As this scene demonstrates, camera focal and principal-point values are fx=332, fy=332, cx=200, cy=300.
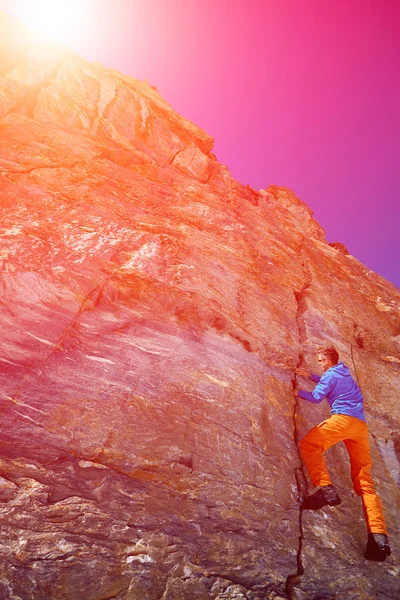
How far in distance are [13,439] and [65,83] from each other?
21.5 m

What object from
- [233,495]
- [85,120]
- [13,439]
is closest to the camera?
[13,439]

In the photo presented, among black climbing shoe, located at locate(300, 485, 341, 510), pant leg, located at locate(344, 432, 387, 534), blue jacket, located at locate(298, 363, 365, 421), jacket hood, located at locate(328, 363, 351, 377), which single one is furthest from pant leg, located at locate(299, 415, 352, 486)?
jacket hood, located at locate(328, 363, 351, 377)

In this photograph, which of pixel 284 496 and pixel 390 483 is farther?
pixel 390 483

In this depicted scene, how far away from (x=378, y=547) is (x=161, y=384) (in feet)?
17.4

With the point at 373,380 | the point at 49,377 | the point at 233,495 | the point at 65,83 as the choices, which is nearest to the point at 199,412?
the point at 233,495

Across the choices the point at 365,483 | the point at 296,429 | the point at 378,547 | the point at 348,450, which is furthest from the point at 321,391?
the point at 378,547

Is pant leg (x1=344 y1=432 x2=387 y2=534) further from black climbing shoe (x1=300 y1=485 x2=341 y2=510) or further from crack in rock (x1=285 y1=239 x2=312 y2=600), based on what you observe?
crack in rock (x1=285 y1=239 x2=312 y2=600)

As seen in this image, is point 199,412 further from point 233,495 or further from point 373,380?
point 373,380

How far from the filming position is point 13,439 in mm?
6086

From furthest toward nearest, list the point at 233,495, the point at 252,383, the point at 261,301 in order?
the point at 261,301 → the point at 252,383 → the point at 233,495

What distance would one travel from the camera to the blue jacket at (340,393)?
7521 mm

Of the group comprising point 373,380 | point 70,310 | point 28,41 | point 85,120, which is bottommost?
point 70,310

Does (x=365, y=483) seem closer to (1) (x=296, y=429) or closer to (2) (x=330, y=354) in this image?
(1) (x=296, y=429)

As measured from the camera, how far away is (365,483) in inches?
274
